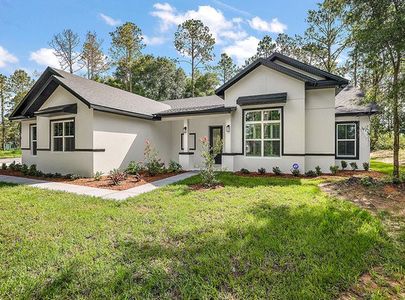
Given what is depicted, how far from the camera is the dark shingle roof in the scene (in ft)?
38.9

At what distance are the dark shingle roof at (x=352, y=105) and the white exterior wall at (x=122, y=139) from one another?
32.8ft

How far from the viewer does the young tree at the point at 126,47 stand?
29.4 metres

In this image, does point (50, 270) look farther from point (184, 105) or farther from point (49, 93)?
point (184, 105)

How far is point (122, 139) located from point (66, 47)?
25038 millimetres

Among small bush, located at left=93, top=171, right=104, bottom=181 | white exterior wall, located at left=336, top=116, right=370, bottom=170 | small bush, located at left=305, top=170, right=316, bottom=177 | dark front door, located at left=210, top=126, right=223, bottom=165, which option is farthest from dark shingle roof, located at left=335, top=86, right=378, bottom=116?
small bush, located at left=93, top=171, right=104, bottom=181

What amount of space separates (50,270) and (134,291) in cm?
137

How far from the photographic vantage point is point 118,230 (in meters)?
4.72

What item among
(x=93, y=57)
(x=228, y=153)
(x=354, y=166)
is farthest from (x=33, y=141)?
(x=93, y=57)

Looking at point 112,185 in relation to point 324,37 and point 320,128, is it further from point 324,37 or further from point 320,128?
point 324,37

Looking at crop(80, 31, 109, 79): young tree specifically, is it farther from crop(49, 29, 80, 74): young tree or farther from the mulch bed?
the mulch bed

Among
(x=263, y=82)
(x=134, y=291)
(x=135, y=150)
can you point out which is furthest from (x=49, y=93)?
(x=134, y=291)

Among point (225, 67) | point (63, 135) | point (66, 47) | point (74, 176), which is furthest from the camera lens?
point (225, 67)

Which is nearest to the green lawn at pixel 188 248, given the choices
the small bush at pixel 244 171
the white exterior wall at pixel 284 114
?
the white exterior wall at pixel 284 114

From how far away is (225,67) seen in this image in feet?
117
